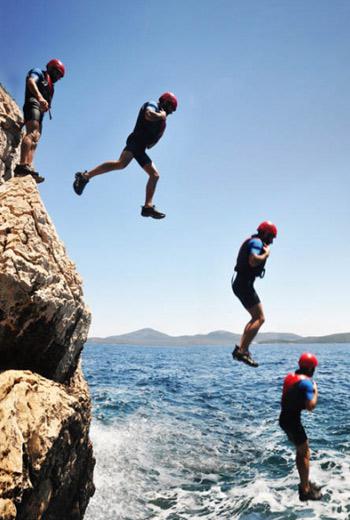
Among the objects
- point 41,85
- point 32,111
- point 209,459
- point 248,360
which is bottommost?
point 209,459

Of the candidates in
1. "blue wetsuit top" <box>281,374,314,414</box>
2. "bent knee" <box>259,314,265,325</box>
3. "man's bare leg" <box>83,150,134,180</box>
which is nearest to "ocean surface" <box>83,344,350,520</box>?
"blue wetsuit top" <box>281,374,314,414</box>

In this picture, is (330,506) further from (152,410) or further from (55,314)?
(152,410)

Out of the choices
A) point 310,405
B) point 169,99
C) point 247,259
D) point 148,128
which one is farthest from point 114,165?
point 310,405

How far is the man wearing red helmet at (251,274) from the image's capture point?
6.55m

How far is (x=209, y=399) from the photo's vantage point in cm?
2544

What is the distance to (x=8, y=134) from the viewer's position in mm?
10523

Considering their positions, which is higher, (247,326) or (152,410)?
(247,326)

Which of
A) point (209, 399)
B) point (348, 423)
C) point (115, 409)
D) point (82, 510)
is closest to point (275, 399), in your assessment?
point (209, 399)

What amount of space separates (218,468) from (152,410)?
8801 millimetres

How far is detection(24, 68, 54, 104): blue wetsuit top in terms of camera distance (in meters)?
8.98

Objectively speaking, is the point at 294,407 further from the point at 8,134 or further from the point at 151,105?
the point at 8,134

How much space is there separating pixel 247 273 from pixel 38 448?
4611mm

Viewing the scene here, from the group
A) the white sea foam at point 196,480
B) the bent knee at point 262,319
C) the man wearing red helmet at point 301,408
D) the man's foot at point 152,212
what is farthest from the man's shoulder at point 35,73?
the white sea foam at point 196,480

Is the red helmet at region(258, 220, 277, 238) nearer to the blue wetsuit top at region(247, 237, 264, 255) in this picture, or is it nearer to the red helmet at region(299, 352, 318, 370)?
the blue wetsuit top at region(247, 237, 264, 255)
